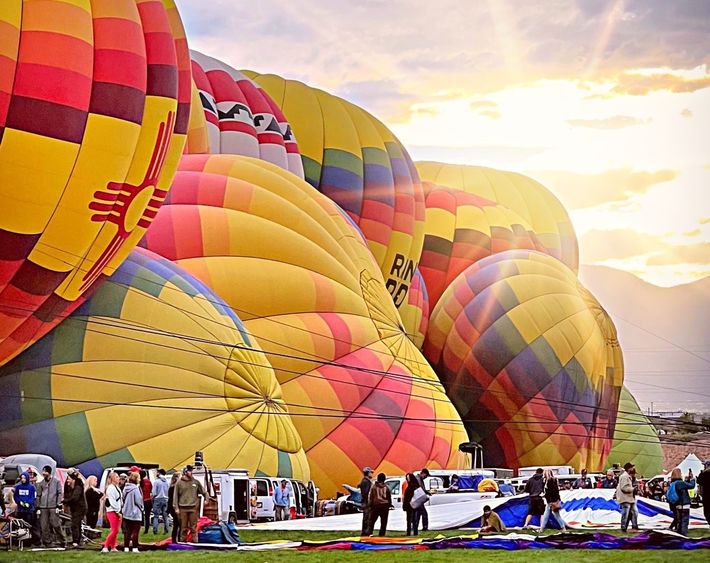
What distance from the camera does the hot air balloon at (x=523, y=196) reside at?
2783 centimetres

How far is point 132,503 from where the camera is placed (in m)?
10.9

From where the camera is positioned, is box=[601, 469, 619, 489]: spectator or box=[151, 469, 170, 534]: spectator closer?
box=[151, 469, 170, 534]: spectator

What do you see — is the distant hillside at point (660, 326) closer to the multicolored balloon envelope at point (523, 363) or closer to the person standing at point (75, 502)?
the multicolored balloon envelope at point (523, 363)

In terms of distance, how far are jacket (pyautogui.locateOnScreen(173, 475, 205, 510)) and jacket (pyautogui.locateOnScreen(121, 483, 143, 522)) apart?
1.25ft

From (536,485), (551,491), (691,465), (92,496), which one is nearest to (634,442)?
(691,465)

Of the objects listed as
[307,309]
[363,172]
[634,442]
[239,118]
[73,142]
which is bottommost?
[634,442]

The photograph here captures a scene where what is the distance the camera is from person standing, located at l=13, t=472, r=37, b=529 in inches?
451

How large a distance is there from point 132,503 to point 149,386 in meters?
2.73

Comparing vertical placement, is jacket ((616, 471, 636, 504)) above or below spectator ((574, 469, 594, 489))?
below

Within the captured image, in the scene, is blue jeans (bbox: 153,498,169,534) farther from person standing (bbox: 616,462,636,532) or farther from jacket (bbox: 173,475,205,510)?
person standing (bbox: 616,462,636,532)

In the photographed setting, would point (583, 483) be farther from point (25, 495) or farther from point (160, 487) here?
point (25, 495)

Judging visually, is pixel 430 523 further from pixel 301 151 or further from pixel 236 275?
pixel 301 151

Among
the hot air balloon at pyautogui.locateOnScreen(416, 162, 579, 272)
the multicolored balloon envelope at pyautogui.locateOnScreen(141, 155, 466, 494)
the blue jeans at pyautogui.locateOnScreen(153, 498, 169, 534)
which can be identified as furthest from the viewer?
→ the hot air balloon at pyautogui.locateOnScreen(416, 162, 579, 272)

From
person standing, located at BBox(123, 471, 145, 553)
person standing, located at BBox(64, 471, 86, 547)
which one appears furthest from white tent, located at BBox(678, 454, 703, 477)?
person standing, located at BBox(123, 471, 145, 553)
